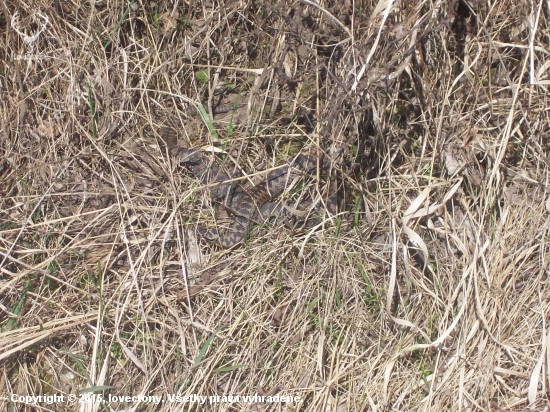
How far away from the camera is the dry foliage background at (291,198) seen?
121 inches

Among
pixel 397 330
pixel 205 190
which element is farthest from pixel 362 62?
pixel 397 330

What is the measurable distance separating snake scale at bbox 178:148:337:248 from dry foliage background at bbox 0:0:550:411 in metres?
0.08

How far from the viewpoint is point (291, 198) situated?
3656 millimetres

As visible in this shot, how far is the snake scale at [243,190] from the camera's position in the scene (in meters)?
3.56

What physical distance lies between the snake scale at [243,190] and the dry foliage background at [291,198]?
3.1 inches

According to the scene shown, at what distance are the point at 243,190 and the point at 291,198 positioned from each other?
327 mm

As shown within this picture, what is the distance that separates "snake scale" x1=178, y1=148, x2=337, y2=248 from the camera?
11.7 feet

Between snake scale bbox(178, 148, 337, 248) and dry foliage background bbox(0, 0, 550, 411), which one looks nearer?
dry foliage background bbox(0, 0, 550, 411)

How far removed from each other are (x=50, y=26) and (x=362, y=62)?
2058mm

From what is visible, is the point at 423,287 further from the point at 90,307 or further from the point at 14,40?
the point at 14,40

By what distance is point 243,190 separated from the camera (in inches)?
147

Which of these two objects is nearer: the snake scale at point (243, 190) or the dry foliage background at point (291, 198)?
the dry foliage background at point (291, 198)

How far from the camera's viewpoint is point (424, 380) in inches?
118

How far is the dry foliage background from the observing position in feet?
10.1
